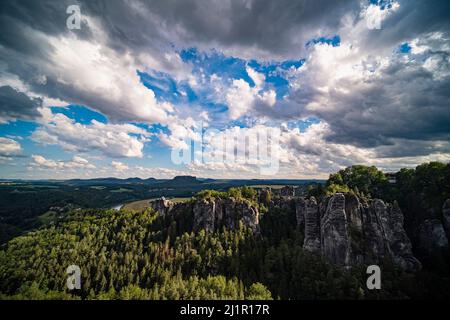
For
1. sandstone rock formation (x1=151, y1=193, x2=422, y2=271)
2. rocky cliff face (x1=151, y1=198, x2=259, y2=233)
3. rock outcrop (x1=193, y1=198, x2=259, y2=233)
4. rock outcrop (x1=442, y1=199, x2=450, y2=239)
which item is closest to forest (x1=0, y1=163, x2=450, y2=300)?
rocky cliff face (x1=151, y1=198, x2=259, y2=233)

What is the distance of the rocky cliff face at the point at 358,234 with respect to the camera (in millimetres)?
62625

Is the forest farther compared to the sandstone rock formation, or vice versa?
the sandstone rock formation

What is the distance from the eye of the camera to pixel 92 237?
94.2m

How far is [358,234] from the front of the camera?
217 feet

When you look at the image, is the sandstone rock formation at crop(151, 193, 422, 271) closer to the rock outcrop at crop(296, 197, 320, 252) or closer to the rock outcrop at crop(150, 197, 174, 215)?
the rock outcrop at crop(296, 197, 320, 252)

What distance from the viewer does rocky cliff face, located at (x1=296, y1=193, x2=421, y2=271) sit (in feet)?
205

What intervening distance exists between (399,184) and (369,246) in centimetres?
3952

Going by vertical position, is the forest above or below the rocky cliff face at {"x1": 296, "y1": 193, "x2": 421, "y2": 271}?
below

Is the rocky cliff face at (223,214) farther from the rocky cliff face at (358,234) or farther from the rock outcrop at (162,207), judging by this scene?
the rocky cliff face at (358,234)

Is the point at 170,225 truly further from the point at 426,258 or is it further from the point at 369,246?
the point at 426,258

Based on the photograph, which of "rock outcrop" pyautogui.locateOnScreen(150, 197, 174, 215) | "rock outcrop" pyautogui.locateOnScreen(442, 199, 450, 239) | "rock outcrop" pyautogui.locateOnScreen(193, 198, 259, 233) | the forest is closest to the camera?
the forest

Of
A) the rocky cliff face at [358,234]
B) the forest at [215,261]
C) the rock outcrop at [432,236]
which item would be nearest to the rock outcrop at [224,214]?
the forest at [215,261]

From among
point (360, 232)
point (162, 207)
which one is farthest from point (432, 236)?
point (162, 207)
